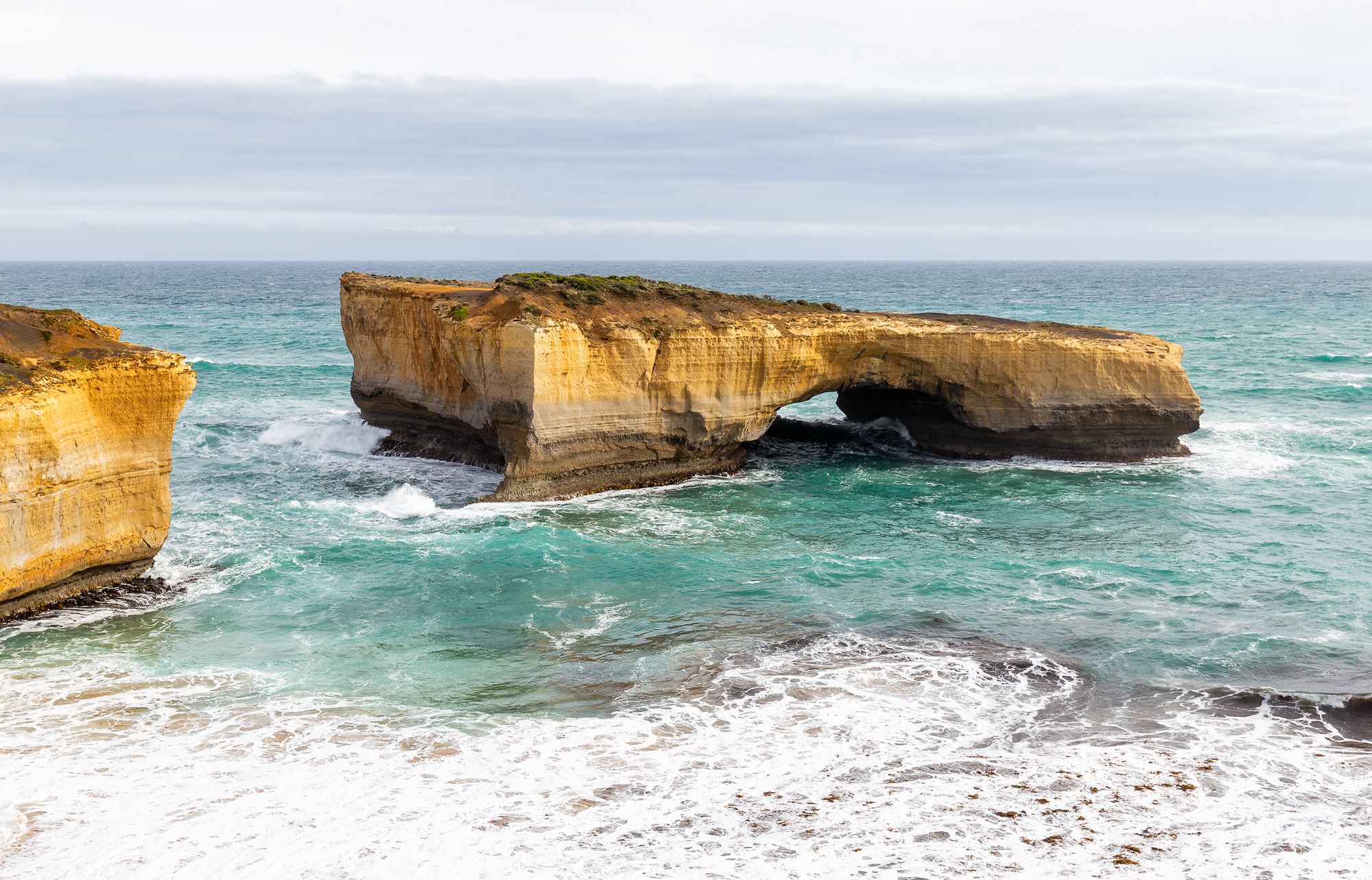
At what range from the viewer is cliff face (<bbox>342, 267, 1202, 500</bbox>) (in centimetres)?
2409

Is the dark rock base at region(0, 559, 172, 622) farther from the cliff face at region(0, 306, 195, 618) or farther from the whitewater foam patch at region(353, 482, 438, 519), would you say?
the whitewater foam patch at region(353, 482, 438, 519)

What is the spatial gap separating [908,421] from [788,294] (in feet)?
254

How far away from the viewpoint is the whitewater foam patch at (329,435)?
29.9 meters

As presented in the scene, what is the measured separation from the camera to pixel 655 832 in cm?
1049

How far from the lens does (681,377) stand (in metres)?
25.4

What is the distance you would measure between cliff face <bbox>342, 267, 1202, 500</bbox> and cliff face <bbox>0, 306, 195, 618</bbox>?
320 inches

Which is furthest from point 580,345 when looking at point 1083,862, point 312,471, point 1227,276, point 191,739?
point 1227,276

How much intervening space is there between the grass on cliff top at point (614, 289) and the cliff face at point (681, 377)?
66 mm

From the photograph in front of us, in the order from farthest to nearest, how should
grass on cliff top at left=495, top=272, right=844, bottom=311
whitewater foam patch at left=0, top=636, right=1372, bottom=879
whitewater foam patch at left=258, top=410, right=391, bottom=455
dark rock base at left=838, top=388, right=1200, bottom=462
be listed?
whitewater foam patch at left=258, top=410, right=391, bottom=455, dark rock base at left=838, top=388, right=1200, bottom=462, grass on cliff top at left=495, top=272, right=844, bottom=311, whitewater foam patch at left=0, top=636, right=1372, bottom=879

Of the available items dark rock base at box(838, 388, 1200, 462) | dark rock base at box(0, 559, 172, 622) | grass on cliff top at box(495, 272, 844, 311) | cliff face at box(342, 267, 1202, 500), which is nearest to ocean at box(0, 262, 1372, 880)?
dark rock base at box(0, 559, 172, 622)

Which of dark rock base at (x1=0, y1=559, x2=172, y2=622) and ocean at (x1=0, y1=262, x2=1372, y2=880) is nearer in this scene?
ocean at (x1=0, y1=262, x2=1372, y2=880)

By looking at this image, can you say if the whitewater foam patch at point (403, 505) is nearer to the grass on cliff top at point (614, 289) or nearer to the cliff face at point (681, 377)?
the cliff face at point (681, 377)

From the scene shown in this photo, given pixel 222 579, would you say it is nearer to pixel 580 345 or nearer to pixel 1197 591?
pixel 580 345

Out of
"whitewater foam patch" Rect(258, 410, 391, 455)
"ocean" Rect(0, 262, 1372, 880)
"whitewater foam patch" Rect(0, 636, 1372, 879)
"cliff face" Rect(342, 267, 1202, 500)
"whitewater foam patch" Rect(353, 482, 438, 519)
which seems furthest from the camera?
"whitewater foam patch" Rect(258, 410, 391, 455)
